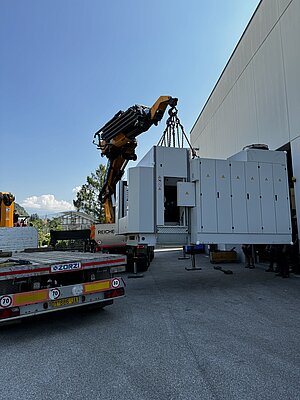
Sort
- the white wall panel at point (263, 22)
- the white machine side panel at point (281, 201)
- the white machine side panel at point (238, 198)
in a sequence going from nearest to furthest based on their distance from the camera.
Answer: the white machine side panel at point (238, 198) < the white machine side panel at point (281, 201) < the white wall panel at point (263, 22)

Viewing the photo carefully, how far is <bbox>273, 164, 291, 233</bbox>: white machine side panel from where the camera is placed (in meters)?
7.72

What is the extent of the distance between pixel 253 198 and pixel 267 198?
1.51 ft

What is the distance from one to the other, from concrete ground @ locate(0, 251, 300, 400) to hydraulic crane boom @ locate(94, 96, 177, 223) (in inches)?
214

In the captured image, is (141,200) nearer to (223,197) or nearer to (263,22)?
(223,197)

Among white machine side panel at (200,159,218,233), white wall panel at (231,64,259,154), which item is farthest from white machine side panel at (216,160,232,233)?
white wall panel at (231,64,259,154)

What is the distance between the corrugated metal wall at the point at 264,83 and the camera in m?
9.23

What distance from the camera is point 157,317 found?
4809mm

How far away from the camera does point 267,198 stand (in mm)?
7680

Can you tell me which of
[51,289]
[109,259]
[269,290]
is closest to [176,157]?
[109,259]

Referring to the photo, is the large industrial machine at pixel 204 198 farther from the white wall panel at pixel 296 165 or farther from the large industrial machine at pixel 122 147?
the white wall panel at pixel 296 165

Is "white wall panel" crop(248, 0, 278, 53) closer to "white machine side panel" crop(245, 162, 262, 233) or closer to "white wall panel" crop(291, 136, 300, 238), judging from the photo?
"white wall panel" crop(291, 136, 300, 238)

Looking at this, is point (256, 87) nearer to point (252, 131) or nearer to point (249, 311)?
point (252, 131)

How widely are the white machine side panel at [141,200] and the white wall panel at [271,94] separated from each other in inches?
216

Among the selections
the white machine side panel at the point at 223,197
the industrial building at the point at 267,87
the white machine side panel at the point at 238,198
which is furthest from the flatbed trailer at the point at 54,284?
the industrial building at the point at 267,87
